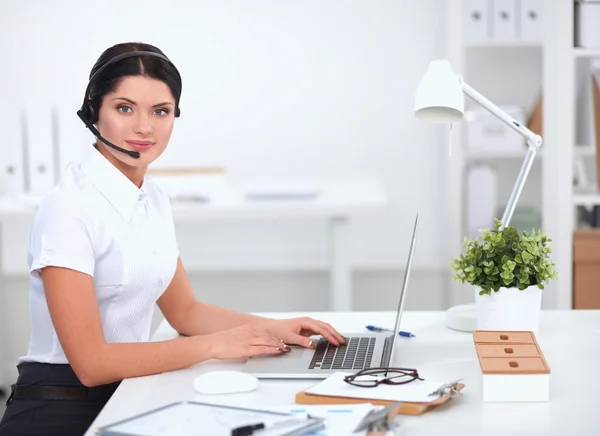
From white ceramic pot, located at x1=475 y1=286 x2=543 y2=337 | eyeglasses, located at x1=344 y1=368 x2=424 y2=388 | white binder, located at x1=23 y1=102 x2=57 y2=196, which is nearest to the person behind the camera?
eyeglasses, located at x1=344 y1=368 x2=424 y2=388

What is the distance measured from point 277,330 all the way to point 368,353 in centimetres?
20

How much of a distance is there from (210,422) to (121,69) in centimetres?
79

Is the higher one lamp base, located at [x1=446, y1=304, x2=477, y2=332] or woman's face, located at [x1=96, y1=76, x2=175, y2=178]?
woman's face, located at [x1=96, y1=76, x2=175, y2=178]

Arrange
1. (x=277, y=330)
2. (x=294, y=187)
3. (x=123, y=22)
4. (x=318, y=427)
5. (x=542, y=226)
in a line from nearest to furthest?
(x=318, y=427) → (x=277, y=330) → (x=294, y=187) → (x=542, y=226) → (x=123, y=22)

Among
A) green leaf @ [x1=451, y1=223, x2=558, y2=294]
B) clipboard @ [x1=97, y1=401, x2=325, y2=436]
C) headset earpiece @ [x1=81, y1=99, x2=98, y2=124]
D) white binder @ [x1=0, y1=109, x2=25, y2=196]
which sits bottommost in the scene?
clipboard @ [x1=97, y1=401, x2=325, y2=436]

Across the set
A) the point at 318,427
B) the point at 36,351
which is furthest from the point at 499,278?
the point at 36,351

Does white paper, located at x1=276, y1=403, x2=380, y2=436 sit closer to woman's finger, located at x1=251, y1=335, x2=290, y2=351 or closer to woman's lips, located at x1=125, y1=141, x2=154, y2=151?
woman's finger, located at x1=251, y1=335, x2=290, y2=351

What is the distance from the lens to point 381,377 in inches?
54.5

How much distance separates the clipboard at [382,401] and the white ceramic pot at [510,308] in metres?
0.38

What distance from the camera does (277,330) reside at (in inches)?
66.0

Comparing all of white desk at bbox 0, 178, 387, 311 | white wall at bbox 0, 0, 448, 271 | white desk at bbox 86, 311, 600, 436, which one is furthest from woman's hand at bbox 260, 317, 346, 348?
white wall at bbox 0, 0, 448, 271

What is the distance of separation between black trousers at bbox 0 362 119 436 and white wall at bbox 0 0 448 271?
245cm

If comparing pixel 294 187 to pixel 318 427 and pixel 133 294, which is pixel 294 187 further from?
pixel 318 427

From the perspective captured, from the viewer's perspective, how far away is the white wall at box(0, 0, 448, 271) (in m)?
3.96
